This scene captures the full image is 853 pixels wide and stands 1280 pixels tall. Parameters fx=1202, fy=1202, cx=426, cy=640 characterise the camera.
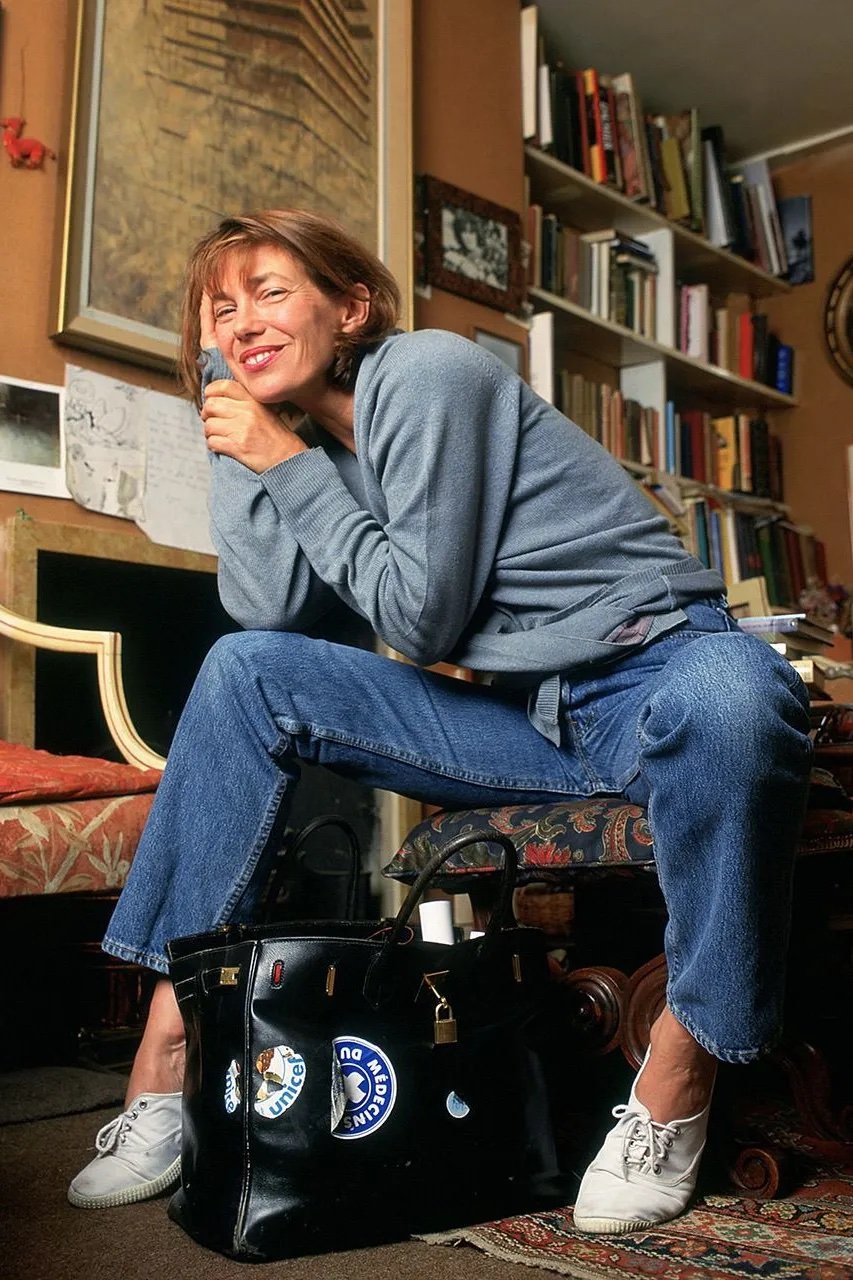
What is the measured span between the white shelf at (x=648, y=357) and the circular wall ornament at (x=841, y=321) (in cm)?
22

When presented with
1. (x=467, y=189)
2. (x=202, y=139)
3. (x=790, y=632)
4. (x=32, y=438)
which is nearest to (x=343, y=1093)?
(x=790, y=632)

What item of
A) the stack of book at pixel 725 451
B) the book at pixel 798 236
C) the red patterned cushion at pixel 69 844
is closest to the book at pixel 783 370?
the stack of book at pixel 725 451

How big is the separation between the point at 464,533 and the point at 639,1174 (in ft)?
2.02

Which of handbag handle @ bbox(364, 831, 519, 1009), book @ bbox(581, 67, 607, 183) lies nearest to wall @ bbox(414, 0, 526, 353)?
book @ bbox(581, 67, 607, 183)

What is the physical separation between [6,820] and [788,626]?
Answer: 1101mm

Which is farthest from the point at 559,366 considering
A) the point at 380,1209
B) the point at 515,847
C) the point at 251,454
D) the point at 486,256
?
the point at 380,1209

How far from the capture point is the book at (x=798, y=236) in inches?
174

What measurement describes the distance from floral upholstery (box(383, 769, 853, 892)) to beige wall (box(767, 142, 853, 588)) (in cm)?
324

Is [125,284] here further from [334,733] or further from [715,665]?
[715,665]

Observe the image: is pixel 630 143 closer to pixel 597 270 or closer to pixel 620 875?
pixel 597 270

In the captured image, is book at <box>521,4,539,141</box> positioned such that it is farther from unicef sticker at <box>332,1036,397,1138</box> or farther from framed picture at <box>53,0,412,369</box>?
unicef sticker at <box>332,1036,397,1138</box>

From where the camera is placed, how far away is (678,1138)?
3.33ft

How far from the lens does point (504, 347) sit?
325 cm

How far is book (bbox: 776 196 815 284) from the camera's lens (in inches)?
174
